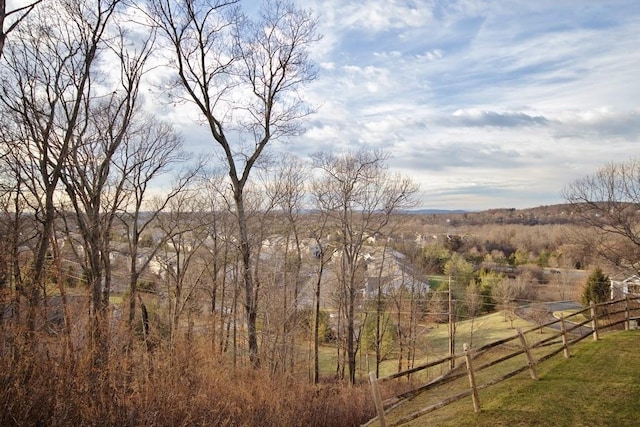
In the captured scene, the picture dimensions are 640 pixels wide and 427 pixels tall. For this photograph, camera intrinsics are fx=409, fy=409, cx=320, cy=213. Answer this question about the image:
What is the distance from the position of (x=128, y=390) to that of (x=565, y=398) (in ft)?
23.8

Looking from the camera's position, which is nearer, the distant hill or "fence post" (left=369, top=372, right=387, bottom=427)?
"fence post" (left=369, top=372, right=387, bottom=427)

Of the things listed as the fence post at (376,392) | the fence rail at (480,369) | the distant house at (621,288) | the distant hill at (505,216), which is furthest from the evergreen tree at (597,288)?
the distant hill at (505,216)

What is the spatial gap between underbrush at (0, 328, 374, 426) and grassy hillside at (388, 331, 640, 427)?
3.25 meters

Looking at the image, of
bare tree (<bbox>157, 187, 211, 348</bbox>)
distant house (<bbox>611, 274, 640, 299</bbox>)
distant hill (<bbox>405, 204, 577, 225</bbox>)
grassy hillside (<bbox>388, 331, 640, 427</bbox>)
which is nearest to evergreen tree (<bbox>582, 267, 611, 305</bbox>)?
distant house (<bbox>611, 274, 640, 299</bbox>)

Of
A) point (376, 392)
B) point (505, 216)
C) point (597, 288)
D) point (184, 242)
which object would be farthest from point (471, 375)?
point (505, 216)

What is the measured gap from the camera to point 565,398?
23.3 ft

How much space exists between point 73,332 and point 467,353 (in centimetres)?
628

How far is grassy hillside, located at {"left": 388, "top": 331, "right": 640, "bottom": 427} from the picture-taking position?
6.29 metres

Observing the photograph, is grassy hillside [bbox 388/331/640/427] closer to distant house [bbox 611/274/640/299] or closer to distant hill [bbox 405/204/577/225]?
distant house [bbox 611/274/640/299]

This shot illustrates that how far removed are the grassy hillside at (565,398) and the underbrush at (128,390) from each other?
3253 millimetres

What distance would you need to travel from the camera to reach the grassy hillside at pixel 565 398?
6.29 meters

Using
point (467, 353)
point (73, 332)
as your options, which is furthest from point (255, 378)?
point (467, 353)

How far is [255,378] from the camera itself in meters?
9.41

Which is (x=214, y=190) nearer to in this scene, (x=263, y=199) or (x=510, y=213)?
(x=263, y=199)
